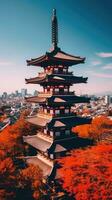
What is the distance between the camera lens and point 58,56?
1164 inches

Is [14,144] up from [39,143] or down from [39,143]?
down

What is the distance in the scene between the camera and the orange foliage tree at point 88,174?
21.8 metres

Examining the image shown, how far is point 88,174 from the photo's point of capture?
23094mm

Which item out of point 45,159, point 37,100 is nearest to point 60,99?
point 37,100

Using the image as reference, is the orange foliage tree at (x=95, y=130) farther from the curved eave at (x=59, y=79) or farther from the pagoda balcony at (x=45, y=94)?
the curved eave at (x=59, y=79)

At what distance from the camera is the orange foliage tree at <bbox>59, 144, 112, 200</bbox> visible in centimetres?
2175

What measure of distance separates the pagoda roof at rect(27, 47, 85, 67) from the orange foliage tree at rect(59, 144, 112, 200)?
38.6 ft

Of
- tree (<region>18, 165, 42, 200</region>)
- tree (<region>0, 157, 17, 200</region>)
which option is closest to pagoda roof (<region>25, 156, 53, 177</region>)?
tree (<region>18, 165, 42, 200</region>)

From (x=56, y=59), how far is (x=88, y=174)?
47.2 feet

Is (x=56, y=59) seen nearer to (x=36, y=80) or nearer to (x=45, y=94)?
(x=36, y=80)

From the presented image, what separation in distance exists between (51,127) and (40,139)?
4.39 m

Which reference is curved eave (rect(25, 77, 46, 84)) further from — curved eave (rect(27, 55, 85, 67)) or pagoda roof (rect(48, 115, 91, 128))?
pagoda roof (rect(48, 115, 91, 128))

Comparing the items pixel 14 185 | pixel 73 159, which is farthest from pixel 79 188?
pixel 14 185

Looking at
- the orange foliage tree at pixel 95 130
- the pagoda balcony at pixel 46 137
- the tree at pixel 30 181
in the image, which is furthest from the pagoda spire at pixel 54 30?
the orange foliage tree at pixel 95 130
